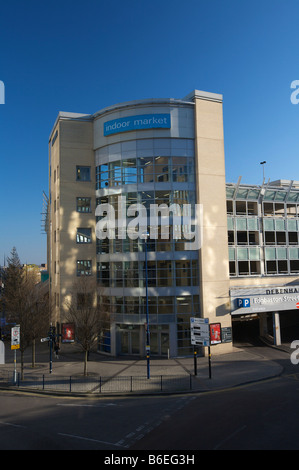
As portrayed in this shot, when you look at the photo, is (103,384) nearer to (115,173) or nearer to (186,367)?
(186,367)

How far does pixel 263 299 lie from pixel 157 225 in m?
12.3

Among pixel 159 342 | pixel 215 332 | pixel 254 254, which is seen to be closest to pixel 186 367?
pixel 215 332

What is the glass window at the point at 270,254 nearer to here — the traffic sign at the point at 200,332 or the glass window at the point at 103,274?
the traffic sign at the point at 200,332

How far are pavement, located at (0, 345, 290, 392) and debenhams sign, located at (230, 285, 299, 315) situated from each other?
3.78m

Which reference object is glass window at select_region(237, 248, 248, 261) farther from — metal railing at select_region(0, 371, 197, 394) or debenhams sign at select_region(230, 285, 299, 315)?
metal railing at select_region(0, 371, 197, 394)

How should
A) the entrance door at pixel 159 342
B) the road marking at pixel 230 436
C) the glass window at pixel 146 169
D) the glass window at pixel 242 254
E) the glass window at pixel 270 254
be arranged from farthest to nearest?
the glass window at pixel 270 254 → the glass window at pixel 242 254 → the glass window at pixel 146 169 → the entrance door at pixel 159 342 → the road marking at pixel 230 436

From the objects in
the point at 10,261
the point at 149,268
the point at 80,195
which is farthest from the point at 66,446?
the point at 10,261

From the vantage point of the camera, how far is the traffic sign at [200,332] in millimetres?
24680

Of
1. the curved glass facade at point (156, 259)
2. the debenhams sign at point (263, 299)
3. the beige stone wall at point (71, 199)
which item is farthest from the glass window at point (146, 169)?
the debenhams sign at point (263, 299)

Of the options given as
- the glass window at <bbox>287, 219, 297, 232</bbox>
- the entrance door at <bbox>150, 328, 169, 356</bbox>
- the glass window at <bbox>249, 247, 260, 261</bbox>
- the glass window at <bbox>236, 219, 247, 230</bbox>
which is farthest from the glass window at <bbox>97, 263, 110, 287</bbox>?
the glass window at <bbox>287, 219, 297, 232</bbox>

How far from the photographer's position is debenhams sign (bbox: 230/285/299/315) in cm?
3356

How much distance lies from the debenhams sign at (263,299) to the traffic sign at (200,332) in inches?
356

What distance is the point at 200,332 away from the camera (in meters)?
25.1
